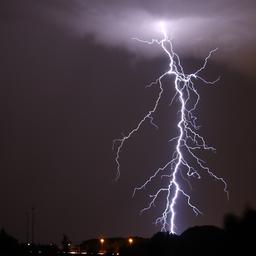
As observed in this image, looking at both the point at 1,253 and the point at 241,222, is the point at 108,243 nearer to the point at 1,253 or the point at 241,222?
the point at 1,253

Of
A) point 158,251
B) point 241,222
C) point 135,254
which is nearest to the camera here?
point 241,222

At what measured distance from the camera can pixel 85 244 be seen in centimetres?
9744

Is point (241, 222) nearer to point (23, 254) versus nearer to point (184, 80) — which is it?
point (184, 80)

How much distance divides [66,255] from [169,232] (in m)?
14.0

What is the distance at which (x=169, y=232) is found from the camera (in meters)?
43.7

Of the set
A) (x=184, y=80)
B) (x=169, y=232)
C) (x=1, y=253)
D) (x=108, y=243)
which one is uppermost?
(x=108, y=243)

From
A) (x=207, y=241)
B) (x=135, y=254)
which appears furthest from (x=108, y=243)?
(x=207, y=241)

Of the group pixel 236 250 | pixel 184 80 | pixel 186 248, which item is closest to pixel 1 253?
pixel 184 80

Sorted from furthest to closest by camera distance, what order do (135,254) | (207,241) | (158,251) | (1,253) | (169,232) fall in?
(1,253), (135,254), (169,232), (158,251), (207,241)

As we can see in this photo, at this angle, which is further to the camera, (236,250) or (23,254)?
(23,254)

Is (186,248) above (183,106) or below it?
below

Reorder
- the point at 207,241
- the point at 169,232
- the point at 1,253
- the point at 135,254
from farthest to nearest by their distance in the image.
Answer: the point at 1,253 < the point at 135,254 < the point at 169,232 < the point at 207,241

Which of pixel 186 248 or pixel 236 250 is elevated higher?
pixel 186 248

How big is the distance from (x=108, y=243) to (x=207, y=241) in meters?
60.2
